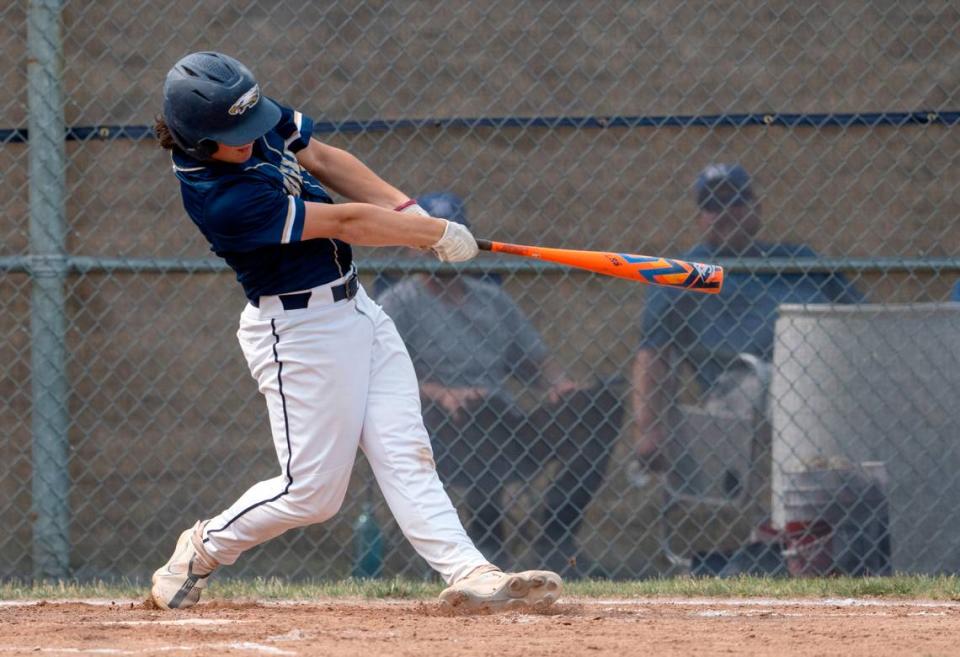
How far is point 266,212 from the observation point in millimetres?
3338

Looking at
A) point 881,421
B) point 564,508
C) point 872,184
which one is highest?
point 872,184

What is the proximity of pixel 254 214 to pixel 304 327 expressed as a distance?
1.22ft

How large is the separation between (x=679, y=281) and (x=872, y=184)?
63.1 inches

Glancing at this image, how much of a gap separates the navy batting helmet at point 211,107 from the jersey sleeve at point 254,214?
12cm

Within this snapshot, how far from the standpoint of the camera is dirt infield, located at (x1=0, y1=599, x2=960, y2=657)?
2998mm

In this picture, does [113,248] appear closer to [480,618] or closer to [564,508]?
[564,508]

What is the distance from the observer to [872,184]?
17.0 feet

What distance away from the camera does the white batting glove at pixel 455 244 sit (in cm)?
360

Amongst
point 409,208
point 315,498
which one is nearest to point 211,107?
point 409,208

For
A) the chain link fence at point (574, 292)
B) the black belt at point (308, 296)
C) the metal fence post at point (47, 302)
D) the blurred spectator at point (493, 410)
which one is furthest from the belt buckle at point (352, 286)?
the metal fence post at point (47, 302)

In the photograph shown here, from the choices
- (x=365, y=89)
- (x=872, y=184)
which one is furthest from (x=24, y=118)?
(x=872, y=184)

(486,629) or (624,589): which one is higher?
(486,629)

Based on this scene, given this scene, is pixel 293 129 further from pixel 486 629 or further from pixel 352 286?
pixel 486 629

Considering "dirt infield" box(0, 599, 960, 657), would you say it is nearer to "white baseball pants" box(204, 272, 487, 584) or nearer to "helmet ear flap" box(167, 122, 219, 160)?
"white baseball pants" box(204, 272, 487, 584)
